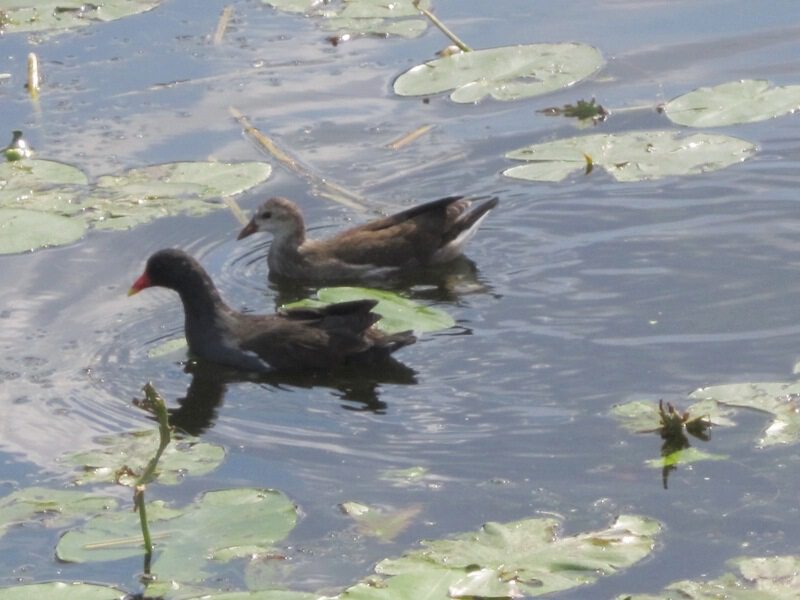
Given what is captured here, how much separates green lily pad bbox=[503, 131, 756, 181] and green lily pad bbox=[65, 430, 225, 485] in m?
3.66

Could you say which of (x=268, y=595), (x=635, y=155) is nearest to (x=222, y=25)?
(x=635, y=155)

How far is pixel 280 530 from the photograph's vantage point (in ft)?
21.7

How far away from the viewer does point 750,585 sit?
20.6 feet

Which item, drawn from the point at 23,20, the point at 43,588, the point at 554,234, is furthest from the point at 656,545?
the point at 23,20

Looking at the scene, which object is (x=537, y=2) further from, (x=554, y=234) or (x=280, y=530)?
(x=280, y=530)

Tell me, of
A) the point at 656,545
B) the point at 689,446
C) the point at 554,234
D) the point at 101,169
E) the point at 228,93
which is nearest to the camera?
the point at 656,545

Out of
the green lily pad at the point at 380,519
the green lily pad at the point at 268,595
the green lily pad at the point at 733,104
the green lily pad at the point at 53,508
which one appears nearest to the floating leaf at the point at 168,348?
the green lily pad at the point at 53,508

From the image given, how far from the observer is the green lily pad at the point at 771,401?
7.59m

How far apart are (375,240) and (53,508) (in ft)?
12.0

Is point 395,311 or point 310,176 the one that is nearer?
point 395,311

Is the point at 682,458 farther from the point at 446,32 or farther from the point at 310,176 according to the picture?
the point at 446,32

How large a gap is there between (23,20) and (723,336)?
7.16 meters

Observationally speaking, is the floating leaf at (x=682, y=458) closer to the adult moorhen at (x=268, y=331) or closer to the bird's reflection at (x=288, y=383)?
the bird's reflection at (x=288, y=383)

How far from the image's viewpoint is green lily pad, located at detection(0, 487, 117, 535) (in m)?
7.13
